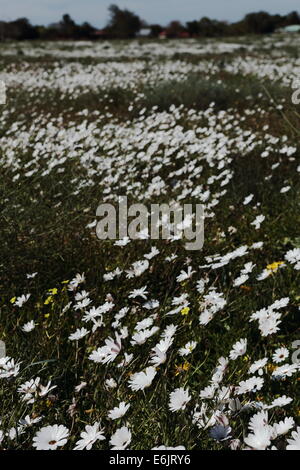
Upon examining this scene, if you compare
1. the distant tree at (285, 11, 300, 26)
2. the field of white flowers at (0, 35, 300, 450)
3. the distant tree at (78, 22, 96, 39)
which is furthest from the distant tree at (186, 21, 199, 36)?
the field of white flowers at (0, 35, 300, 450)

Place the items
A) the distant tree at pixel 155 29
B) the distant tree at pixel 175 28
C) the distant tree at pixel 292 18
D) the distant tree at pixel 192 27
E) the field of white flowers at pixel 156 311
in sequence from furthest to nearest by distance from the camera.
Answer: the distant tree at pixel 292 18
the distant tree at pixel 155 29
the distant tree at pixel 175 28
the distant tree at pixel 192 27
the field of white flowers at pixel 156 311

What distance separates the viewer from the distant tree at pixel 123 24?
52.8 m

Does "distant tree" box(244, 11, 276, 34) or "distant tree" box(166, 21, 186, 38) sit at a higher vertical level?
"distant tree" box(166, 21, 186, 38)

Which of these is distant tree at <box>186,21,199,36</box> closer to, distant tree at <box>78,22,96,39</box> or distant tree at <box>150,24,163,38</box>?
distant tree at <box>150,24,163,38</box>

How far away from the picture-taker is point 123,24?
5341 cm

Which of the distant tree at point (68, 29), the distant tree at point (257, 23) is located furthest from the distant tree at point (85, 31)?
the distant tree at point (257, 23)

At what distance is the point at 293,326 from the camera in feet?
9.67

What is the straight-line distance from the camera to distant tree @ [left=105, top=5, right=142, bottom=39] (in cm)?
5281

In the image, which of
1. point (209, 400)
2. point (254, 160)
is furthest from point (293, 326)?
point (254, 160)

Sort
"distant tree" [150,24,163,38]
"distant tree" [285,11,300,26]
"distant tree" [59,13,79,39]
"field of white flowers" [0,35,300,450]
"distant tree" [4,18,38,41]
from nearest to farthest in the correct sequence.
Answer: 1. "field of white flowers" [0,35,300,450]
2. "distant tree" [4,18,38,41]
3. "distant tree" [59,13,79,39]
4. "distant tree" [150,24,163,38]
5. "distant tree" [285,11,300,26]

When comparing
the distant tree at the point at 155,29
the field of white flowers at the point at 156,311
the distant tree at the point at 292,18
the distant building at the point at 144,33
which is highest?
the distant tree at the point at 292,18

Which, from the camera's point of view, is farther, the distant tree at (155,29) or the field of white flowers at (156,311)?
the distant tree at (155,29)

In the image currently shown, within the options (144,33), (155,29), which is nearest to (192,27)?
(144,33)

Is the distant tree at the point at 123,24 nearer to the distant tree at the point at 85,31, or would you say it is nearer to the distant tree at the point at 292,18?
the distant tree at the point at 85,31
